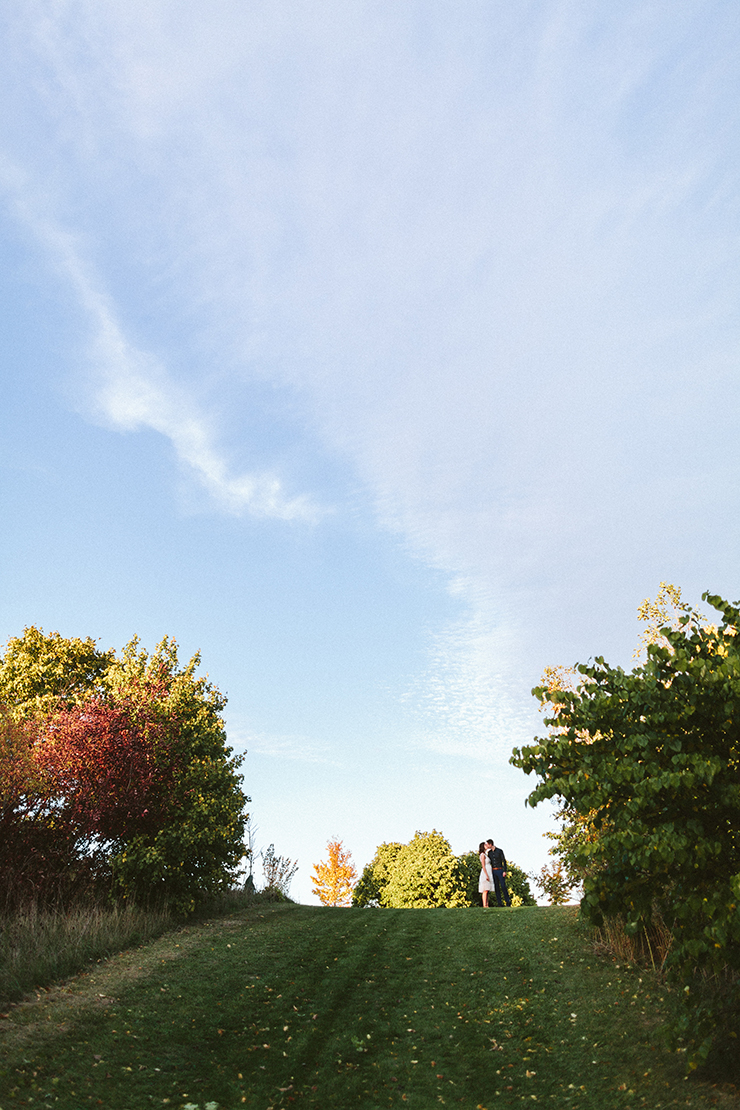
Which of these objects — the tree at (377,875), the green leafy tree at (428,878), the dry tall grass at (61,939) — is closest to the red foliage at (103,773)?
the dry tall grass at (61,939)

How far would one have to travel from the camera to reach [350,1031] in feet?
27.1

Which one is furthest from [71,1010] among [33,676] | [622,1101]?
[33,676]

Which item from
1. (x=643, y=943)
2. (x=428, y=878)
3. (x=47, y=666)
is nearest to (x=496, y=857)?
(x=428, y=878)

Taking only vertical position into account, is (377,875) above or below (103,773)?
below

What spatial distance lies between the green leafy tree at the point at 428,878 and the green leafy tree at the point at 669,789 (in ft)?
51.4

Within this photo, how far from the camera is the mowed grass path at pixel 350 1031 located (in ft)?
21.5

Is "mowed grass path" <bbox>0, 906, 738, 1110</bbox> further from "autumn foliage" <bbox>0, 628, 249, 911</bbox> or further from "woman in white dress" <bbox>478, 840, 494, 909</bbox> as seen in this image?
"woman in white dress" <bbox>478, 840, 494, 909</bbox>

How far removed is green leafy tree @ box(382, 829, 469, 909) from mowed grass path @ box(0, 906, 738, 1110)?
9732mm

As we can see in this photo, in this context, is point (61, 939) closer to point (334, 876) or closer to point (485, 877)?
point (485, 877)

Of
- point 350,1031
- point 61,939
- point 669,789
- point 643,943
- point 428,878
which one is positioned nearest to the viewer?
point 669,789

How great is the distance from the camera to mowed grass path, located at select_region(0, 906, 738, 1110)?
257 inches

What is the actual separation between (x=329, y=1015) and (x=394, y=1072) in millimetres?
1810

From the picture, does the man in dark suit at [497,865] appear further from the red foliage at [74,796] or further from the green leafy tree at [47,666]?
the green leafy tree at [47,666]

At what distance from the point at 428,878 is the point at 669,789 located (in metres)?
17.4
